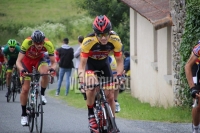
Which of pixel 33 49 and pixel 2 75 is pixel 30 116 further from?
pixel 2 75

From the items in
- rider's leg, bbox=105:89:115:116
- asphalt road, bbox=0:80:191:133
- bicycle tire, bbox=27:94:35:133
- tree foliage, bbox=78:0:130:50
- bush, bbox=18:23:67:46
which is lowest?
asphalt road, bbox=0:80:191:133

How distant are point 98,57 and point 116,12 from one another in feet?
69.4

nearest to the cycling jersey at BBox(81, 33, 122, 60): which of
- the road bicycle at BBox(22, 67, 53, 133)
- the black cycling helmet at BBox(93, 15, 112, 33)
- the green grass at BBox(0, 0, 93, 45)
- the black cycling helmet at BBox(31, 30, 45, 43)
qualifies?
the black cycling helmet at BBox(93, 15, 112, 33)

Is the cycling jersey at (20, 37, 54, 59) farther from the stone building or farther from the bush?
the bush

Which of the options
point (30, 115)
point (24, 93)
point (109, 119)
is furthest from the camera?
point (24, 93)

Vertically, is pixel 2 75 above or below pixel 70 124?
above

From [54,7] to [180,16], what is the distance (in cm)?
4624

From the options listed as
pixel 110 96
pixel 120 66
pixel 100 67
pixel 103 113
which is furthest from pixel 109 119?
pixel 100 67

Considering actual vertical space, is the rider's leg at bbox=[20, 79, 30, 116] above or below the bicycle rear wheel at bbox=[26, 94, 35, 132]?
above

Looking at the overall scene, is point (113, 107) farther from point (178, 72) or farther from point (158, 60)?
point (158, 60)

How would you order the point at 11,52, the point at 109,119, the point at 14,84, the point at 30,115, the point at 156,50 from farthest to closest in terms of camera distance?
the point at 156,50, the point at 14,84, the point at 11,52, the point at 30,115, the point at 109,119

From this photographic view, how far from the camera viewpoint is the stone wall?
1588 cm

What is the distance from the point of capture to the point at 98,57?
10.7m

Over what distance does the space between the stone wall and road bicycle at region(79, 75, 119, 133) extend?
19.0ft
